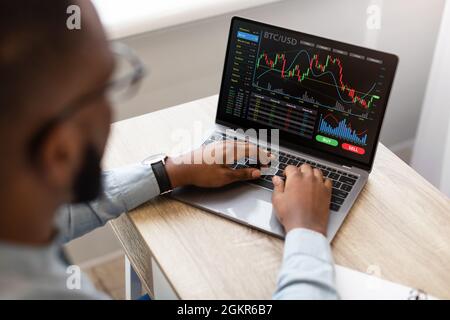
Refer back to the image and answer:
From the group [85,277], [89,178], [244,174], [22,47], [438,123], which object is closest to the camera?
[22,47]

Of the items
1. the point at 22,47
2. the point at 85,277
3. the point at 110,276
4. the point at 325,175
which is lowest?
the point at 110,276

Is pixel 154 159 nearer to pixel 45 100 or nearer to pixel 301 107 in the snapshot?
pixel 301 107

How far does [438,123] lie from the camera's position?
1841 mm

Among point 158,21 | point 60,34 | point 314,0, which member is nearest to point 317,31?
point 314,0

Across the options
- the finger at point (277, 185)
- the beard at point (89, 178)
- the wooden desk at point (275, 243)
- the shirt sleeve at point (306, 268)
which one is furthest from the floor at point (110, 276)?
the beard at point (89, 178)

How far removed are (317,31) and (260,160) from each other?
0.83m

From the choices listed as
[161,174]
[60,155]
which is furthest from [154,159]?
[60,155]

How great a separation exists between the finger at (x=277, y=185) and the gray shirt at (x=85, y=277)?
0.39 feet

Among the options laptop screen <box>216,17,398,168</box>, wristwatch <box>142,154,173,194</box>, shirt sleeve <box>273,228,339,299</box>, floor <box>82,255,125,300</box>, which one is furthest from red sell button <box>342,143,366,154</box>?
floor <box>82,255,125,300</box>

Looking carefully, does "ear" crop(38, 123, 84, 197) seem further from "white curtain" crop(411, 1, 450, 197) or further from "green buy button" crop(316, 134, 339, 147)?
"white curtain" crop(411, 1, 450, 197)

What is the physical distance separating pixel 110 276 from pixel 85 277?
1.11 metres

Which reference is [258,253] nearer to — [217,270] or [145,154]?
[217,270]

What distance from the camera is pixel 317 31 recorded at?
1855 mm

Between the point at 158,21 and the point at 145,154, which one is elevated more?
the point at 158,21
